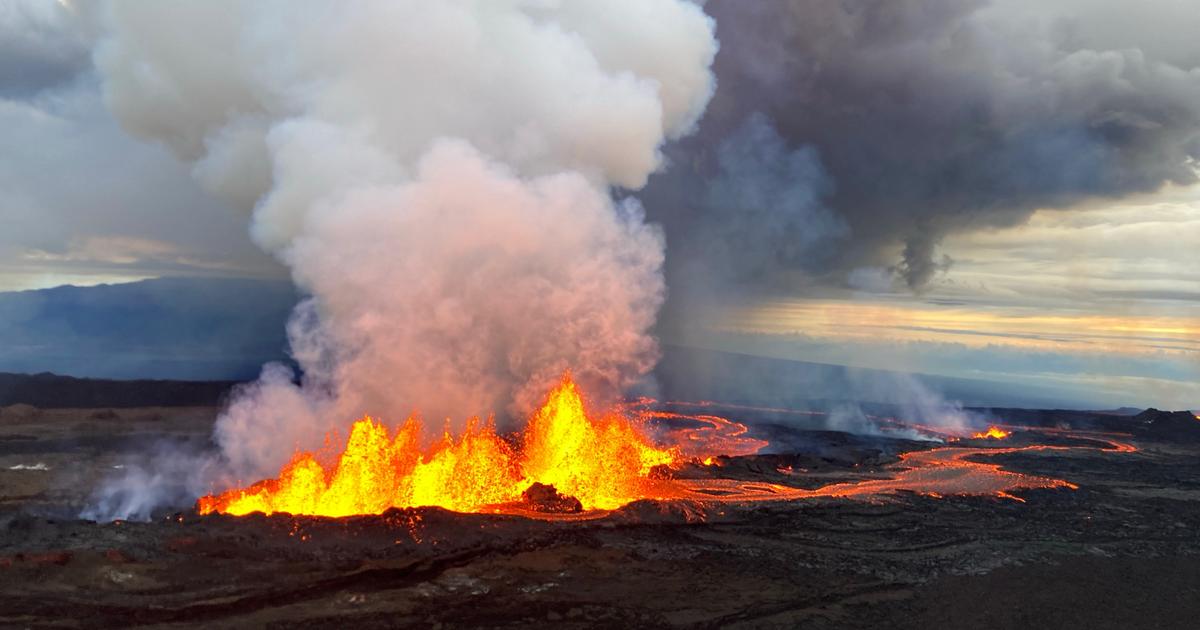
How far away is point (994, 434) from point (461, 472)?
63397 mm

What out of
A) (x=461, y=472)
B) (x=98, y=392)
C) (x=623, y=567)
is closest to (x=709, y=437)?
(x=461, y=472)

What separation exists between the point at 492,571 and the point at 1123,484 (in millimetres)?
39424

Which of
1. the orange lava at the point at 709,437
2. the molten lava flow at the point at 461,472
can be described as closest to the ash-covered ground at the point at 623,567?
the molten lava flow at the point at 461,472

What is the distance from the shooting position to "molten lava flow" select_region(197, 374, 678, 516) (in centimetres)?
2552

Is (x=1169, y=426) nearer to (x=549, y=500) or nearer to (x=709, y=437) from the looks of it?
(x=709, y=437)

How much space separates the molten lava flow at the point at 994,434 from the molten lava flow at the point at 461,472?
46.3 m

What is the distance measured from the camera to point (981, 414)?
95.0 m

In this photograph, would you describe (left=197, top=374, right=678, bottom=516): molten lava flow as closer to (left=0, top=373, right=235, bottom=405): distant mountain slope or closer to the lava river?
the lava river

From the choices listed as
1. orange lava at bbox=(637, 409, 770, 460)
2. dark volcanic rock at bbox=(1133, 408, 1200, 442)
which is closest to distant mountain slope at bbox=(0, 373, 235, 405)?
orange lava at bbox=(637, 409, 770, 460)

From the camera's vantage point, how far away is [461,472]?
Result: 28891 millimetres

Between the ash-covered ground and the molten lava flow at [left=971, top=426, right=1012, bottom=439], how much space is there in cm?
3880

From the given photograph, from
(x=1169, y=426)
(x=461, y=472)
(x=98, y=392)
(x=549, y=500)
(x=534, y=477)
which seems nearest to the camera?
(x=549, y=500)

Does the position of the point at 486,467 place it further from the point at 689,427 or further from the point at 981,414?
the point at 981,414

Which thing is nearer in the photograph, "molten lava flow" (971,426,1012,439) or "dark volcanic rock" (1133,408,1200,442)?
"molten lava flow" (971,426,1012,439)
